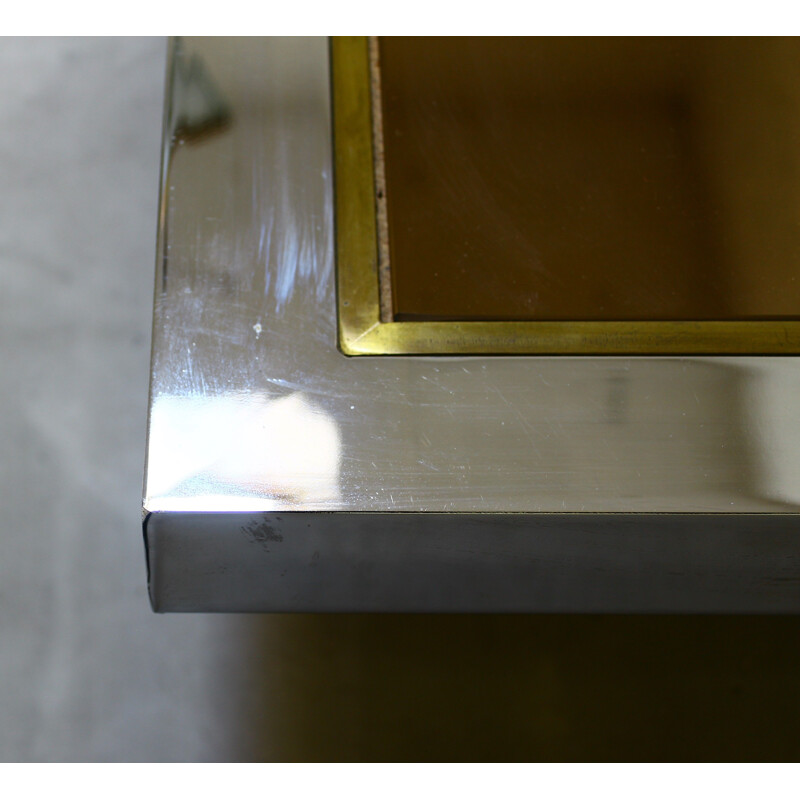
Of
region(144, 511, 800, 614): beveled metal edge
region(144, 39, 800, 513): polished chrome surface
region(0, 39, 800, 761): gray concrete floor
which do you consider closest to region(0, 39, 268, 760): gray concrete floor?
region(0, 39, 800, 761): gray concrete floor

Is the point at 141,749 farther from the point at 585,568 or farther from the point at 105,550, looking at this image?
the point at 585,568

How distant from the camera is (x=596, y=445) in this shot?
1.72 ft

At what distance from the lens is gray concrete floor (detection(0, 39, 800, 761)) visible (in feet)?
2.54

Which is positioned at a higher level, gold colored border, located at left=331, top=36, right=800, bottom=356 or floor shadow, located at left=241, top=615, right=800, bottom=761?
gold colored border, located at left=331, top=36, right=800, bottom=356

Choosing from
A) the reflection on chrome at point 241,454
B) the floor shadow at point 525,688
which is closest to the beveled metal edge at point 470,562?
the reflection on chrome at point 241,454

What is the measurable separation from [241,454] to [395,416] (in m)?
0.10

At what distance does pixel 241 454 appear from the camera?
51 cm

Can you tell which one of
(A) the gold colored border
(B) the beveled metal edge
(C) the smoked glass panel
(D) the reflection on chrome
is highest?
(C) the smoked glass panel

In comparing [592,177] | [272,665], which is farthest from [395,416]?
[272,665]

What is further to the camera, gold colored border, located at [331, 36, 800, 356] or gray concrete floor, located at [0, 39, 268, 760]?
gray concrete floor, located at [0, 39, 268, 760]

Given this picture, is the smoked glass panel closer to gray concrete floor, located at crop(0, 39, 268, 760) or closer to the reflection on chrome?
the reflection on chrome

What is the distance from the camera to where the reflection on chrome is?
50 centimetres

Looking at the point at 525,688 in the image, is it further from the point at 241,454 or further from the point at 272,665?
the point at 241,454

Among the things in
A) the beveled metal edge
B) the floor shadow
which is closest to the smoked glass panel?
the beveled metal edge
